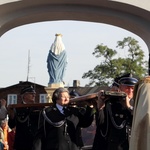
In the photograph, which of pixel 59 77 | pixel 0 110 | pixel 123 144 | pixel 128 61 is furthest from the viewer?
pixel 128 61

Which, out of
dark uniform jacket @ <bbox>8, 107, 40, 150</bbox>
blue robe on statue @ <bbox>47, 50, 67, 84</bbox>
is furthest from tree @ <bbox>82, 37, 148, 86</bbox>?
dark uniform jacket @ <bbox>8, 107, 40, 150</bbox>

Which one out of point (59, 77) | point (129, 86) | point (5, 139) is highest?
point (59, 77)

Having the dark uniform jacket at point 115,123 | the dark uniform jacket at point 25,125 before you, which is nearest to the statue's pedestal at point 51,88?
the dark uniform jacket at point 25,125

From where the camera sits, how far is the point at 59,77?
15648 mm

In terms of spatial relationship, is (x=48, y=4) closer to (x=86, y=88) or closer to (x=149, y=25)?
(x=149, y=25)

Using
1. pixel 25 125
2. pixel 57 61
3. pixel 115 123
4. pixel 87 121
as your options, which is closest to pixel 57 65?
pixel 57 61

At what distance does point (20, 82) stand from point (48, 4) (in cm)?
2418

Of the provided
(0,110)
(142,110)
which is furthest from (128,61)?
(142,110)

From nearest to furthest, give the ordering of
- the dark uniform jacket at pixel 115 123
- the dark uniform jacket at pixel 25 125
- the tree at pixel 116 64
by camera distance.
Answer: the dark uniform jacket at pixel 115 123
the dark uniform jacket at pixel 25 125
the tree at pixel 116 64

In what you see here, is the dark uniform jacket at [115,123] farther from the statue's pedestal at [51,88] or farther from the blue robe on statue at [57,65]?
the blue robe on statue at [57,65]

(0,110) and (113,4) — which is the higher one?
(113,4)

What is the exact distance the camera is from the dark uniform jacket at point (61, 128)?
4469 mm

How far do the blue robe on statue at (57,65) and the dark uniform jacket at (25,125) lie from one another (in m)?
9.85

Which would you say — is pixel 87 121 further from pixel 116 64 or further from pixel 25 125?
pixel 116 64
